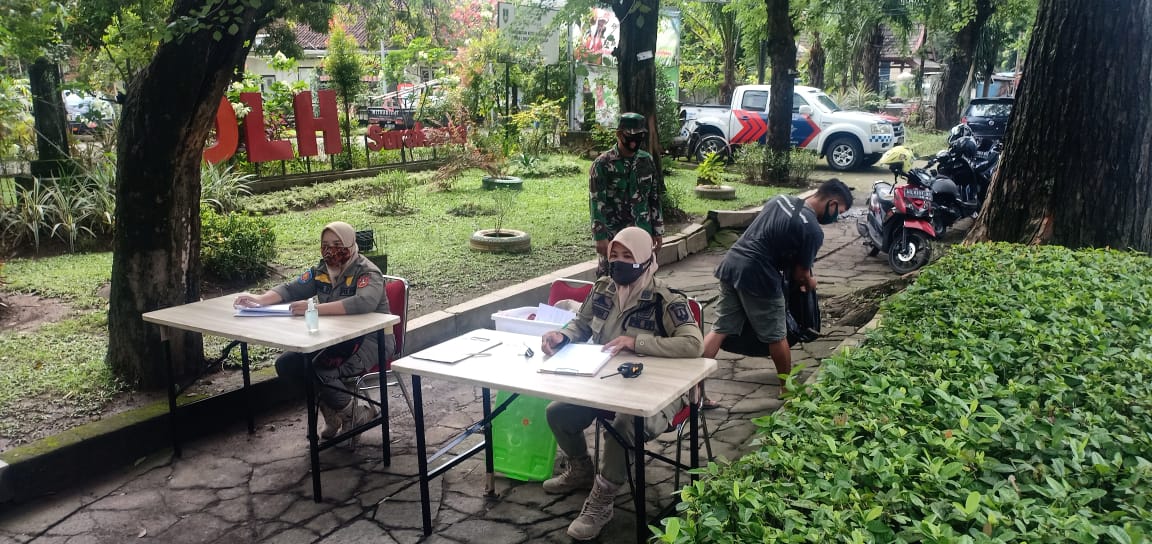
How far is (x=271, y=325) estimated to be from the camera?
4.32m

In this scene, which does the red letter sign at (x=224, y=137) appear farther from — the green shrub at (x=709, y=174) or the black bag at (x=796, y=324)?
the black bag at (x=796, y=324)

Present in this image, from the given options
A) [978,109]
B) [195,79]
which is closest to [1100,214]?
[195,79]

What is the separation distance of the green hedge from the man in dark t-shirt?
1183 millimetres

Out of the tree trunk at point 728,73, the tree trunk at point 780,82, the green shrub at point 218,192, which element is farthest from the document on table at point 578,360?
the tree trunk at point 728,73

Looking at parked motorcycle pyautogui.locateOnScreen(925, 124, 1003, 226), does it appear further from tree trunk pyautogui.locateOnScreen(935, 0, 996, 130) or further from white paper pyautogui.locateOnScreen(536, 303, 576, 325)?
tree trunk pyautogui.locateOnScreen(935, 0, 996, 130)

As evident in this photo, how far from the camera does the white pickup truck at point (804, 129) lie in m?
17.4

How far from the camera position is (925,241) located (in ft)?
28.1

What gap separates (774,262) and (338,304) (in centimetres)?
255

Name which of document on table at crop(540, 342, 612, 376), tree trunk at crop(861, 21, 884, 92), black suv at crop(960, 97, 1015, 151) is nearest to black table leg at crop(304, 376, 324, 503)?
document on table at crop(540, 342, 612, 376)

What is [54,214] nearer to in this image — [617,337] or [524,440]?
[524,440]

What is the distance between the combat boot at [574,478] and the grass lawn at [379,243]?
2.56m

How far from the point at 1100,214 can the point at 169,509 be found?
6.45 m

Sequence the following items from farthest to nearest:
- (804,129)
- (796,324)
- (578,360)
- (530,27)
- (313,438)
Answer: (804,129), (530,27), (796,324), (313,438), (578,360)

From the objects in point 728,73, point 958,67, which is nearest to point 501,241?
point 958,67
